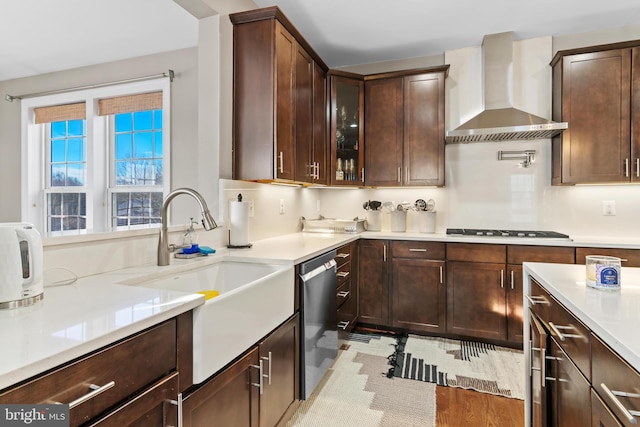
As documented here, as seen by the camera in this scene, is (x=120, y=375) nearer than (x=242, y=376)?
Yes

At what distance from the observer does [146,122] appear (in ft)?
11.5

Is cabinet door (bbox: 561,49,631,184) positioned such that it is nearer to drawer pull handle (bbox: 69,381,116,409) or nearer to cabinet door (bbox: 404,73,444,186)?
cabinet door (bbox: 404,73,444,186)

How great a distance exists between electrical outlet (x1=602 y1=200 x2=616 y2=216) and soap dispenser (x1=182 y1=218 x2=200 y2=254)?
3388 mm

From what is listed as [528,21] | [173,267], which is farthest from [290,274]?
[528,21]

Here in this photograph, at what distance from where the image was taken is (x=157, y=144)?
3.47 meters

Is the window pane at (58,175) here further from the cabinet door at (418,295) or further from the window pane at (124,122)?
the cabinet door at (418,295)

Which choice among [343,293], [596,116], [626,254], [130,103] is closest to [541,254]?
[626,254]

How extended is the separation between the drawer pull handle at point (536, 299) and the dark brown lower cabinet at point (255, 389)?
1.13 m

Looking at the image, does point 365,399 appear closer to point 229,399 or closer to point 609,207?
point 229,399

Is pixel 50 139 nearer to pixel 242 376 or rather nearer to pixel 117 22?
pixel 117 22

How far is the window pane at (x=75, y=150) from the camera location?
3729mm

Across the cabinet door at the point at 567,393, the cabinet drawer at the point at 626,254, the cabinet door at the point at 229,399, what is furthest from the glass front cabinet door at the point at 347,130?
the cabinet door at the point at 567,393

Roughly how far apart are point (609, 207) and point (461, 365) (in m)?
1.97

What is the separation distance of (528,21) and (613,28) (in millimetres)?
815
